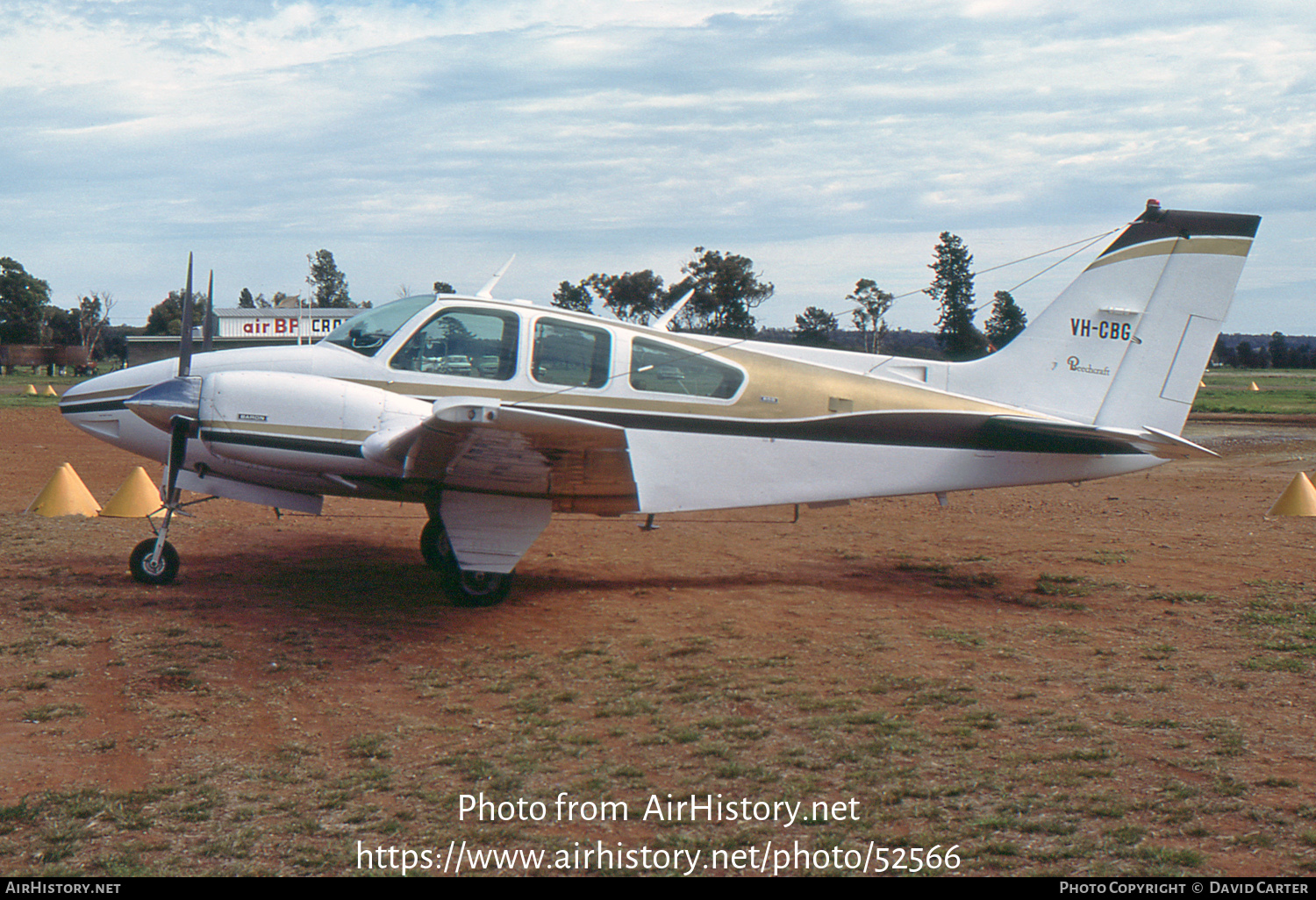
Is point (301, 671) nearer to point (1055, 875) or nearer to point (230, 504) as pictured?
point (1055, 875)

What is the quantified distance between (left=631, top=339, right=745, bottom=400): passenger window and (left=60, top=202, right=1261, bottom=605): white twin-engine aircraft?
0.02 metres

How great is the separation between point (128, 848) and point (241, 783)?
2.44 ft

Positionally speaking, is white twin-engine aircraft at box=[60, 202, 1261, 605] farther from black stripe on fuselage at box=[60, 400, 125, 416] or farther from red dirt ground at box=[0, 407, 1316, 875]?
red dirt ground at box=[0, 407, 1316, 875]

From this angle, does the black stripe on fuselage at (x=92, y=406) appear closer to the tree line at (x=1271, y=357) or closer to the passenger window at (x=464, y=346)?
the passenger window at (x=464, y=346)

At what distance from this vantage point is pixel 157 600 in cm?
798

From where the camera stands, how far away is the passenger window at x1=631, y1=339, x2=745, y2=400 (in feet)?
28.0

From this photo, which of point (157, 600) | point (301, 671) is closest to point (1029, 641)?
point (301, 671)

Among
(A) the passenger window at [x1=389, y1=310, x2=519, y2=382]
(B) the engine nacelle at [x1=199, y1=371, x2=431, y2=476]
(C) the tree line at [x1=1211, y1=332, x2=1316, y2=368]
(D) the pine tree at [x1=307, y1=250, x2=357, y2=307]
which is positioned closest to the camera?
(B) the engine nacelle at [x1=199, y1=371, x2=431, y2=476]

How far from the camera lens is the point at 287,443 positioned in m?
7.58

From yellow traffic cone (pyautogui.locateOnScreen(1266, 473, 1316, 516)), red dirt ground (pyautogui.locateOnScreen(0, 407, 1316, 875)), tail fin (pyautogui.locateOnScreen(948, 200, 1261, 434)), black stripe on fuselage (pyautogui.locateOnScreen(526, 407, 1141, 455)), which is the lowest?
red dirt ground (pyautogui.locateOnScreen(0, 407, 1316, 875))

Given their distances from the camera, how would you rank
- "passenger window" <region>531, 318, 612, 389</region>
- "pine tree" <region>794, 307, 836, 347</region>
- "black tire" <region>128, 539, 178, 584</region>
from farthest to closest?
"pine tree" <region>794, 307, 836, 347</region> → "black tire" <region>128, 539, 178, 584</region> → "passenger window" <region>531, 318, 612, 389</region>

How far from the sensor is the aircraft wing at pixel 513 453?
21.5ft

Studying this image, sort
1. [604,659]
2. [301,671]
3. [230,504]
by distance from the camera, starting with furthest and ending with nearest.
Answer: [230,504] → [604,659] → [301,671]

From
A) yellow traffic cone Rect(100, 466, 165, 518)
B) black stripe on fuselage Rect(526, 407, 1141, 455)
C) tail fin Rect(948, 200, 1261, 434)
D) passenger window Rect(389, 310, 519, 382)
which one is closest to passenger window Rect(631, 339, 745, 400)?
black stripe on fuselage Rect(526, 407, 1141, 455)
